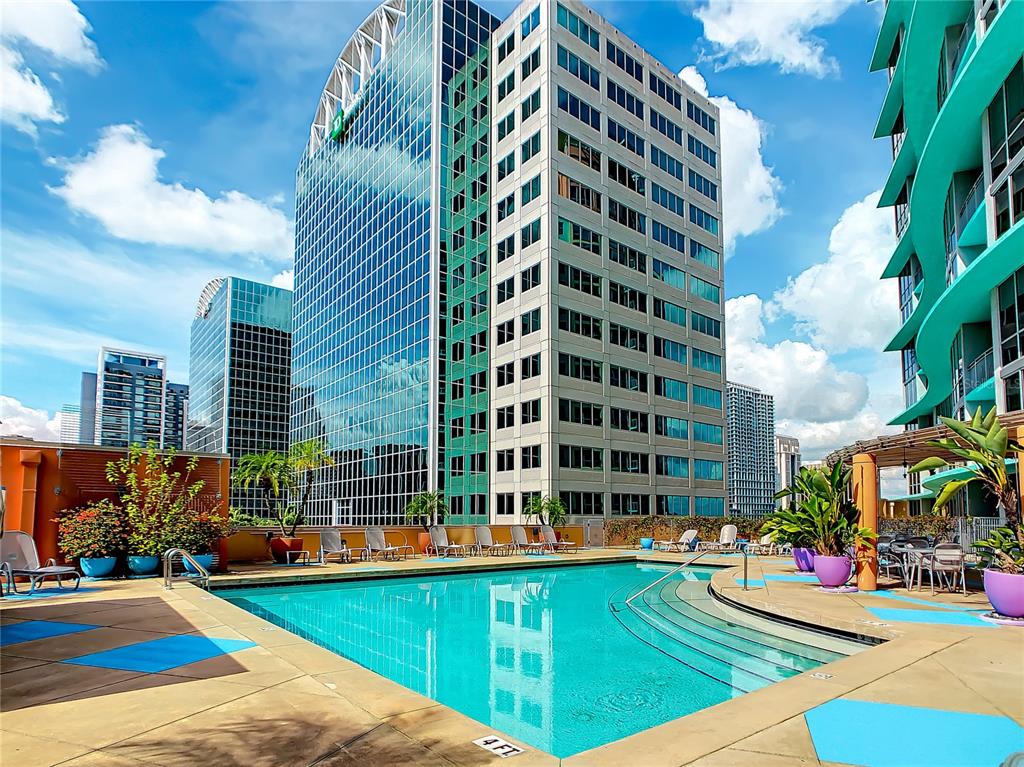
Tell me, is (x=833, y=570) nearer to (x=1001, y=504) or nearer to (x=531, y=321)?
(x=1001, y=504)

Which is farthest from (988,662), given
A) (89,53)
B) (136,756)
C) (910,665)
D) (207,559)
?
(89,53)

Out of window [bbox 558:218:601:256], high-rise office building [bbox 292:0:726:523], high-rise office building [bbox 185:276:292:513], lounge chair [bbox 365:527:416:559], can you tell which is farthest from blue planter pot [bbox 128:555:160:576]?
high-rise office building [bbox 185:276:292:513]

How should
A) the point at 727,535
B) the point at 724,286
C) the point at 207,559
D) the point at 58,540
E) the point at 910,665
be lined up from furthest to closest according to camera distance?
1. the point at 724,286
2. the point at 727,535
3. the point at 207,559
4. the point at 58,540
5. the point at 910,665

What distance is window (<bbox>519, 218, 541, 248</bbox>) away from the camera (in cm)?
3966

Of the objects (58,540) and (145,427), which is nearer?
(58,540)

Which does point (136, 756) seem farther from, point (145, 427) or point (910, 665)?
point (145, 427)

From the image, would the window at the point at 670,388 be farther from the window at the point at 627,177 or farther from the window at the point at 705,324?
the window at the point at 627,177

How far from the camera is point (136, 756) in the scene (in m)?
4.32

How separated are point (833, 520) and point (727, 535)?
14216 mm

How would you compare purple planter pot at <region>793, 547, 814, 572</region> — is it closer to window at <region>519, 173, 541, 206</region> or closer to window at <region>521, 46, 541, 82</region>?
window at <region>519, 173, 541, 206</region>

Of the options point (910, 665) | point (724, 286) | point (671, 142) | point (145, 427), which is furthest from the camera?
point (145, 427)

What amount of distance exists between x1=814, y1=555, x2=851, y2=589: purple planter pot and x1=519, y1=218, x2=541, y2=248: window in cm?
2920

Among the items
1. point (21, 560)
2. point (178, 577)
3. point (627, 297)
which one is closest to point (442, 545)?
point (178, 577)

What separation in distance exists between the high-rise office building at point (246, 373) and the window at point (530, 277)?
44836 millimetres
